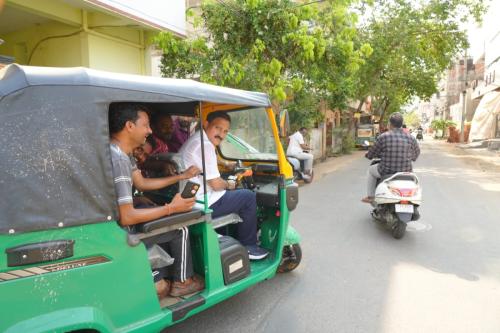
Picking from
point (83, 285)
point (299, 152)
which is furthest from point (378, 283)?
point (299, 152)

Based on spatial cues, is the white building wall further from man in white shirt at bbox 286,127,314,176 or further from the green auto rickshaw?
the green auto rickshaw

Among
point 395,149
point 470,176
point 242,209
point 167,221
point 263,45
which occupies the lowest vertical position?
point 470,176

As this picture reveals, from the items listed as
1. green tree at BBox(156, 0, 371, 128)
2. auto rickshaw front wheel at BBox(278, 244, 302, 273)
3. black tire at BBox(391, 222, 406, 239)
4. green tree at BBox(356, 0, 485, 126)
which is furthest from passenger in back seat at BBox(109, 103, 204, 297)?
green tree at BBox(356, 0, 485, 126)

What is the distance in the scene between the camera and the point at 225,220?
3.25 metres

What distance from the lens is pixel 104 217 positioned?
2.13 m

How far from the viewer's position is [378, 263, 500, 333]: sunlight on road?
10.1ft

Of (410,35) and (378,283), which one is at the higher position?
(410,35)

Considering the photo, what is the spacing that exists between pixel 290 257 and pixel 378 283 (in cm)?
95

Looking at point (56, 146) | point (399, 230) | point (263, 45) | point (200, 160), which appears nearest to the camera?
point (56, 146)

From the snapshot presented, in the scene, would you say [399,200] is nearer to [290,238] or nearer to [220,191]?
[290,238]

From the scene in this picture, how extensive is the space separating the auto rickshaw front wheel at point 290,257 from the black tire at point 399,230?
192cm

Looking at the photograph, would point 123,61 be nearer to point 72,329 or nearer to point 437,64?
point 72,329

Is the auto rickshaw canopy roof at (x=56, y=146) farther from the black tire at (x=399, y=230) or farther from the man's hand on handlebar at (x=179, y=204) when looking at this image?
the black tire at (x=399, y=230)

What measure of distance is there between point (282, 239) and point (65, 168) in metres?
2.18
